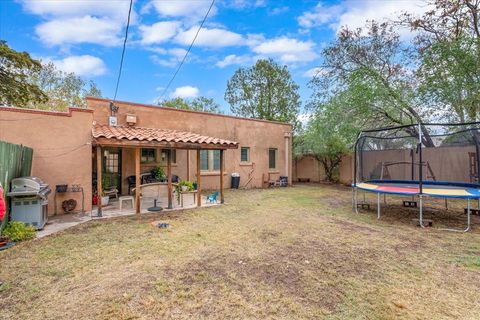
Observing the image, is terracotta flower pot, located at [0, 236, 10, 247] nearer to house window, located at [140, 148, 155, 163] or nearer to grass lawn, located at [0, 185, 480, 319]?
grass lawn, located at [0, 185, 480, 319]

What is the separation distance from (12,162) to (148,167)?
225 inches

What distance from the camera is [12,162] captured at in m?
5.43

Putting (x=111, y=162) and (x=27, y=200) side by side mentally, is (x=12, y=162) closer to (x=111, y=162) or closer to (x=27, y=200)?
(x=27, y=200)

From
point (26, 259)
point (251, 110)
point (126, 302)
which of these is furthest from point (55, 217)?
point (251, 110)

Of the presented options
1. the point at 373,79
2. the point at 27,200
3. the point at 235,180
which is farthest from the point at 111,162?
the point at 373,79

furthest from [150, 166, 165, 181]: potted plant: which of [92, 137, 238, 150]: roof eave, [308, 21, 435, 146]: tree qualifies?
[308, 21, 435, 146]: tree

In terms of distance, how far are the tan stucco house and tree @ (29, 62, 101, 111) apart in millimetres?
11426

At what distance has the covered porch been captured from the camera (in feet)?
23.9

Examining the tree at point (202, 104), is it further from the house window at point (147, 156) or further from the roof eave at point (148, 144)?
the roof eave at point (148, 144)

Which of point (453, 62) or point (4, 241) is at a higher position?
point (453, 62)

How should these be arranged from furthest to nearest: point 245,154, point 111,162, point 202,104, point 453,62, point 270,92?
1. point 202,104
2. point 270,92
3. point 245,154
4. point 111,162
5. point 453,62

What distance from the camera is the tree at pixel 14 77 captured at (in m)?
12.7

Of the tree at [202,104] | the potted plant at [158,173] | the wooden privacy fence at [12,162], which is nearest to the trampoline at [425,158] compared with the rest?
the potted plant at [158,173]

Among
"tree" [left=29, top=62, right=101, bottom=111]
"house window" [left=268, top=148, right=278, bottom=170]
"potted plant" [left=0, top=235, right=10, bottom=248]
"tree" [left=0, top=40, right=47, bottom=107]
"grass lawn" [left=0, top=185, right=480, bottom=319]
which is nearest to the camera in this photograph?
"grass lawn" [left=0, top=185, right=480, bottom=319]
